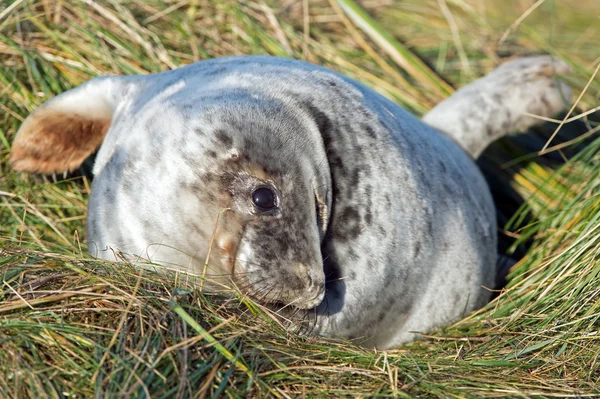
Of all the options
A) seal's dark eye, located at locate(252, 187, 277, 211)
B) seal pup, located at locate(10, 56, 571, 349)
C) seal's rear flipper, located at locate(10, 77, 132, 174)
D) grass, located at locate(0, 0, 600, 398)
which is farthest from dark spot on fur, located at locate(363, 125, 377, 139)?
seal's rear flipper, located at locate(10, 77, 132, 174)

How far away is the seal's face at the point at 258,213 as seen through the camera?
234 cm

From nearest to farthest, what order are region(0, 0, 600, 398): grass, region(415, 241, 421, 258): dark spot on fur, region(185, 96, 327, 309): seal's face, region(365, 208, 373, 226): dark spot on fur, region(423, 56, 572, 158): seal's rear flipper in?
region(0, 0, 600, 398): grass, region(185, 96, 327, 309): seal's face, region(365, 208, 373, 226): dark spot on fur, region(415, 241, 421, 258): dark spot on fur, region(423, 56, 572, 158): seal's rear flipper

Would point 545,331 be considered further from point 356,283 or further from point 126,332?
point 126,332

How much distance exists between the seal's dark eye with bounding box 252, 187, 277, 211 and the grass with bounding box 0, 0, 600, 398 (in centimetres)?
28

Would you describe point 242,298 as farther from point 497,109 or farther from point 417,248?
point 497,109

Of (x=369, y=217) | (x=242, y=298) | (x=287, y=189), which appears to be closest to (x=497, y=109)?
(x=369, y=217)

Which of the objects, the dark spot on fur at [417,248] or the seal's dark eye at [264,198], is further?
the dark spot on fur at [417,248]

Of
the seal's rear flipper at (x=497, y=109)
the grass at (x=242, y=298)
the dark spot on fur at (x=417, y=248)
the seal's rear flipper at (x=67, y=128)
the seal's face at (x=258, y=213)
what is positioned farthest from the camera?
the seal's rear flipper at (x=497, y=109)

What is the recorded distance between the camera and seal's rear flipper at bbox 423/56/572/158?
3.81 meters

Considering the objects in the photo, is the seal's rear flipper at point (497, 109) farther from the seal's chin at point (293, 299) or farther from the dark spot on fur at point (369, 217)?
the seal's chin at point (293, 299)

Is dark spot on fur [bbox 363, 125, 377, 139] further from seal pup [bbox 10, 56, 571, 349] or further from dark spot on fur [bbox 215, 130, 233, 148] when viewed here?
dark spot on fur [bbox 215, 130, 233, 148]

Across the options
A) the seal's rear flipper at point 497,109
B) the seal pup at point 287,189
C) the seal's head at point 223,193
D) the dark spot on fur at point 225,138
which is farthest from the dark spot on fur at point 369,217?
the seal's rear flipper at point 497,109

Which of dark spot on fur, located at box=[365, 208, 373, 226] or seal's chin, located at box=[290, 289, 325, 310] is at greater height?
dark spot on fur, located at box=[365, 208, 373, 226]

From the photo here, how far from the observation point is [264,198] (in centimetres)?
236
